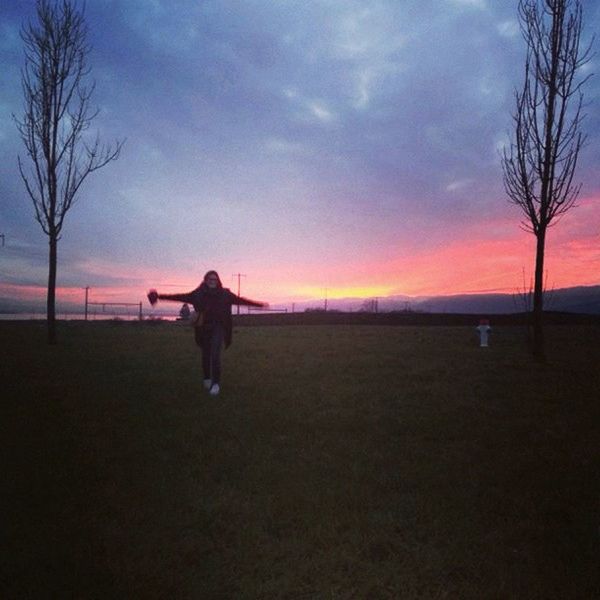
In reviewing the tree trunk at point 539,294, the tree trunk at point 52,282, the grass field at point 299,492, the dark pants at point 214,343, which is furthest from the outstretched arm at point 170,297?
the tree trunk at point 52,282

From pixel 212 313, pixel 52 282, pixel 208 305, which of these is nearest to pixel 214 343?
pixel 212 313

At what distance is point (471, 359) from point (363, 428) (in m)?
9.08

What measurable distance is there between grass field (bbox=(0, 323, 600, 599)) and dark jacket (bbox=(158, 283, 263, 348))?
4.27 ft

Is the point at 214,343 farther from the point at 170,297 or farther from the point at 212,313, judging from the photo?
the point at 170,297

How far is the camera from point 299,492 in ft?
14.1

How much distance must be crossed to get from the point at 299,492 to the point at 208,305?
16.7 ft

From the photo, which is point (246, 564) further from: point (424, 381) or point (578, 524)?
point (424, 381)

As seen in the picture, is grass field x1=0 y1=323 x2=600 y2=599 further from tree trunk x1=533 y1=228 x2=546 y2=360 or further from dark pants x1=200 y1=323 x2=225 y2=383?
tree trunk x1=533 y1=228 x2=546 y2=360

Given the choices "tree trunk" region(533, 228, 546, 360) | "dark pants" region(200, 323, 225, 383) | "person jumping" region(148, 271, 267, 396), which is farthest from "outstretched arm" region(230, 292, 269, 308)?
"tree trunk" region(533, 228, 546, 360)

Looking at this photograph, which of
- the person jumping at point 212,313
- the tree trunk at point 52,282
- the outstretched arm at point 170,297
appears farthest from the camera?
the tree trunk at point 52,282

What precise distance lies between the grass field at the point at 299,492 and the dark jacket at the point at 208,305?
4.27ft

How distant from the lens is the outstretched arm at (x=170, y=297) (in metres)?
8.50

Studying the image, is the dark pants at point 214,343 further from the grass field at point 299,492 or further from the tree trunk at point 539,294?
the tree trunk at point 539,294

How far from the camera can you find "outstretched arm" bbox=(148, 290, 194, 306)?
27.9 ft
